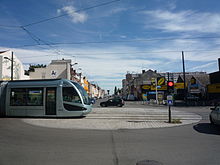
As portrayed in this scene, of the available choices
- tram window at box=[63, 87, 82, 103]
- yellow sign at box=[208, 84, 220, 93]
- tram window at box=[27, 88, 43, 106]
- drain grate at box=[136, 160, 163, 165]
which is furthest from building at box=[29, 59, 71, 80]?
drain grate at box=[136, 160, 163, 165]

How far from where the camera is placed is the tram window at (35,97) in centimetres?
1334

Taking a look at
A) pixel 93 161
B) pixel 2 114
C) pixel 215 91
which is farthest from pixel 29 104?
pixel 215 91

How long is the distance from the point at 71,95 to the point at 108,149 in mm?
7656

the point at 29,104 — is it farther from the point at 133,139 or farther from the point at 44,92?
the point at 133,139

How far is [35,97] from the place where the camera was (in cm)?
1345

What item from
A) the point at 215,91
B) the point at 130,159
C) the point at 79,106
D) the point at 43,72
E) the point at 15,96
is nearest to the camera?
the point at 130,159

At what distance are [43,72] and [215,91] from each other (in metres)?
43.2

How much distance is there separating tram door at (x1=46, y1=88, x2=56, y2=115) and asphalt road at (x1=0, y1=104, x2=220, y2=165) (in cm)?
519

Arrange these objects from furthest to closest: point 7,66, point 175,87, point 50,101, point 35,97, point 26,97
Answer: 1. point 175,87
2. point 7,66
3. point 26,97
4. point 35,97
5. point 50,101

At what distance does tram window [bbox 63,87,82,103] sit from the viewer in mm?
12867

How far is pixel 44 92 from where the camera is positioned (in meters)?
13.3

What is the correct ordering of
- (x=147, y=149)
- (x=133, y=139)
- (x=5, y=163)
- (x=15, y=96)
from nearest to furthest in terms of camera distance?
(x=5, y=163) < (x=147, y=149) < (x=133, y=139) < (x=15, y=96)


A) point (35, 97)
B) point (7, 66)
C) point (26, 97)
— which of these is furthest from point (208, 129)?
point (7, 66)

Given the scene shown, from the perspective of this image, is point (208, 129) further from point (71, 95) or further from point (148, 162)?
point (71, 95)
